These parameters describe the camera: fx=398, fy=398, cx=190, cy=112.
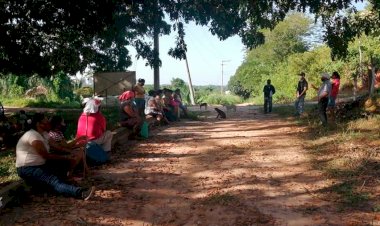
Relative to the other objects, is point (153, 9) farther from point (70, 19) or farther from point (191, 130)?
point (191, 130)

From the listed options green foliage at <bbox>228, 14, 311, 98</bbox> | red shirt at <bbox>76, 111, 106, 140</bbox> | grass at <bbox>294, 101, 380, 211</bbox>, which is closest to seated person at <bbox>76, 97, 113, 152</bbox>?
red shirt at <bbox>76, 111, 106, 140</bbox>

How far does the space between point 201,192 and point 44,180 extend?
230 centimetres

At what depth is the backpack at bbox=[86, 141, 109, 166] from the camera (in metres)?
7.46

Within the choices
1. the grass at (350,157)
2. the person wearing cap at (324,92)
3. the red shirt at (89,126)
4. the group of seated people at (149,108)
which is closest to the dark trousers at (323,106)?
the person wearing cap at (324,92)

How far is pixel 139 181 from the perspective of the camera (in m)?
6.75

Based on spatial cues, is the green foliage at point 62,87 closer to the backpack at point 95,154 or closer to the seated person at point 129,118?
the seated person at point 129,118

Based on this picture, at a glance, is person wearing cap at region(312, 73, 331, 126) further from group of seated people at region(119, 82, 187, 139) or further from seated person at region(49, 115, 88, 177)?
seated person at region(49, 115, 88, 177)

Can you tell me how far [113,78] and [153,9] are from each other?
5315mm

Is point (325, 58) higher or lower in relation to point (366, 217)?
higher

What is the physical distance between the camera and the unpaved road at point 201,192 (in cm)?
494

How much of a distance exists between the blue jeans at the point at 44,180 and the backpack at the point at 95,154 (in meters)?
1.68

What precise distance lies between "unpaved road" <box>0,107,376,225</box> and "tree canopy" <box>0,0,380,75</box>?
15.6 ft

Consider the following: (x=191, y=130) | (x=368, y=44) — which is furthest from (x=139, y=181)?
(x=368, y=44)

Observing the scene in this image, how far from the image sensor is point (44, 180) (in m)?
5.73
